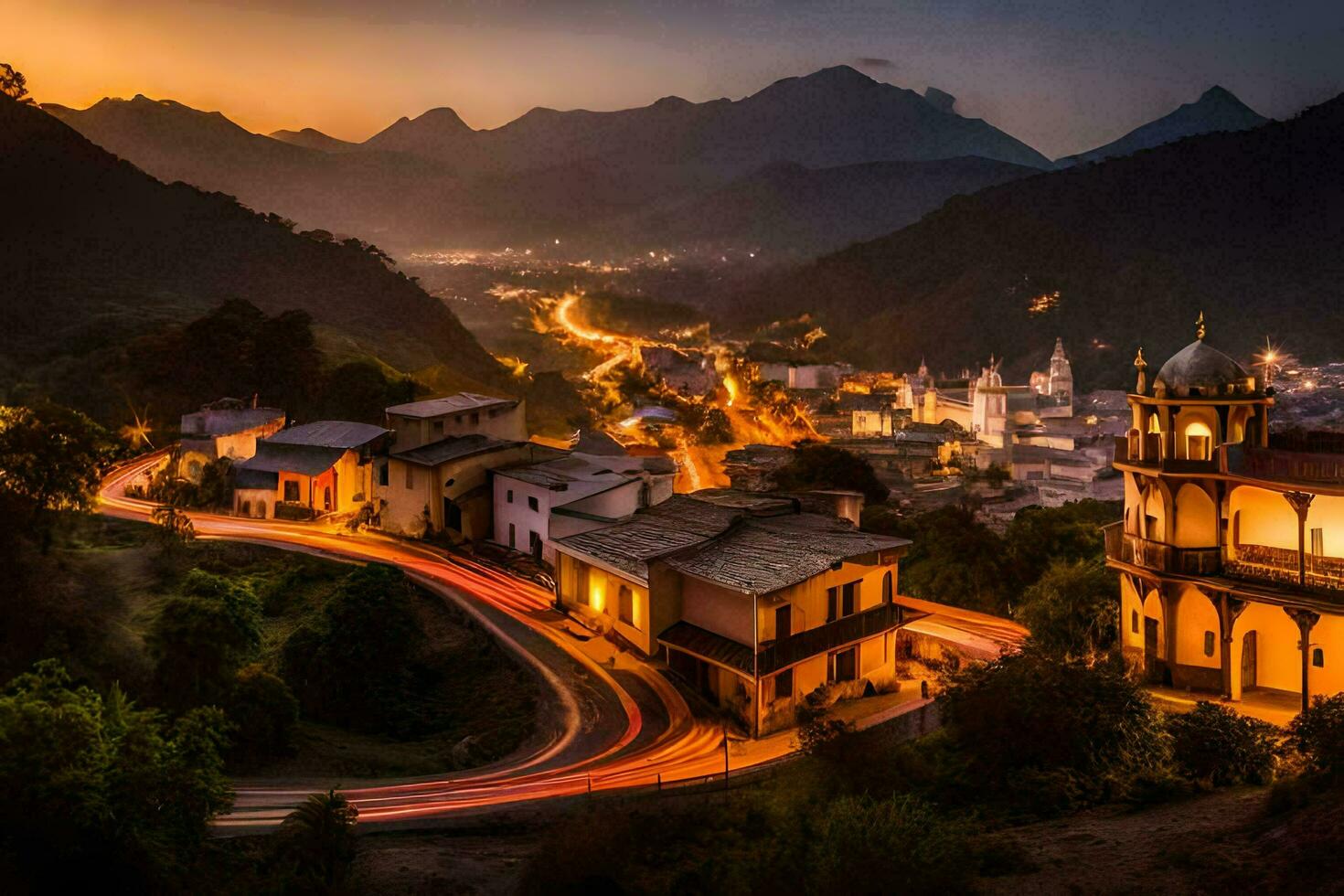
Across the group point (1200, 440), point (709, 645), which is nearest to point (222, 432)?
point (709, 645)

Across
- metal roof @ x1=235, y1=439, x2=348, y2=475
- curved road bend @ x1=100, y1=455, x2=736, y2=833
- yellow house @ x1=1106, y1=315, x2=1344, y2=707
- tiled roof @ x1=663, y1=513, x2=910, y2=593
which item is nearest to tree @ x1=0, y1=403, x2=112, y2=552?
curved road bend @ x1=100, y1=455, x2=736, y2=833

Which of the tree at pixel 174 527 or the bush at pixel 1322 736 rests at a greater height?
the tree at pixel 174 527

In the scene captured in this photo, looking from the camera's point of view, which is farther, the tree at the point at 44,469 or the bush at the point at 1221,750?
the tree at the point at 44,469

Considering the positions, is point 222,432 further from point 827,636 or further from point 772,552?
point 827,636

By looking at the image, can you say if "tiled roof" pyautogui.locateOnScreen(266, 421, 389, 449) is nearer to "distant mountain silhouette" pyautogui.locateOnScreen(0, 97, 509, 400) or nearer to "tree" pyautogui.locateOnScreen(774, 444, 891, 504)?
"tree" pyautogui.locateOnScreen(774, 444, 891, 504)

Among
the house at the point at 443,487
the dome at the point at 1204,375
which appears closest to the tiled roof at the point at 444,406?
the house at the point at 443,487

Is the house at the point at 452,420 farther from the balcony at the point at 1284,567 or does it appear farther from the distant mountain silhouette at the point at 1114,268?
the distant mountain silhouette at the point at 1114,268

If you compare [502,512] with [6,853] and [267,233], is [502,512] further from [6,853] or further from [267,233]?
[267,233]

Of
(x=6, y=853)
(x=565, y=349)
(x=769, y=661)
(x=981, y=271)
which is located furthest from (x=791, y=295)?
(x=6, y=853)
